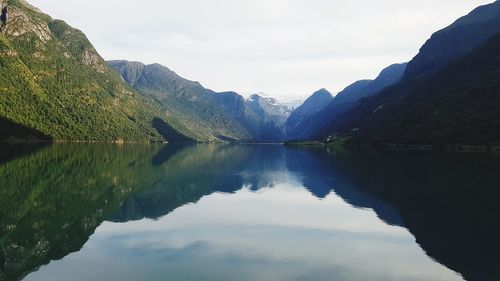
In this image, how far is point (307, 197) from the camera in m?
64.4

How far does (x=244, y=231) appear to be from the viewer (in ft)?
135

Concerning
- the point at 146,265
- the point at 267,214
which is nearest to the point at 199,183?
the point at 267,214

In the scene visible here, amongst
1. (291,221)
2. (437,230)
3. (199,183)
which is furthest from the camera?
(199,183)

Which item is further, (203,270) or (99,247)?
(99,247)

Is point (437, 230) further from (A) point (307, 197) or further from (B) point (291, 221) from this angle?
(A) point (307, 197)

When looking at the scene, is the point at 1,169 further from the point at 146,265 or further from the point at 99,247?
the point at 146,265

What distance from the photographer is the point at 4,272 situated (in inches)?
1032

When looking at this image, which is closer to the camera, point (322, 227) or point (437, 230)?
point (437, 230)

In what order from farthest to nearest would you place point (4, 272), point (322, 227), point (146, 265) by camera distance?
point (322, 227) < point (146, 265) < point (4, 272)

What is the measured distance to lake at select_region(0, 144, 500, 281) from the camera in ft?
92.7

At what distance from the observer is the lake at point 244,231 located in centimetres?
2826

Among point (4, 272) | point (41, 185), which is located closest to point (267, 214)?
point (4, 272)

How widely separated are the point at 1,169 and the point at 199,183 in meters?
37.5

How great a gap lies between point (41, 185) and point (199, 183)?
86.8 feet
